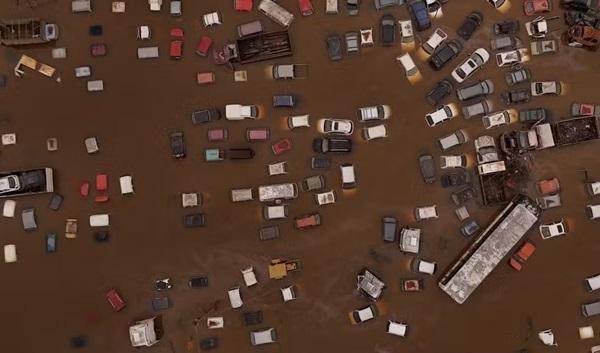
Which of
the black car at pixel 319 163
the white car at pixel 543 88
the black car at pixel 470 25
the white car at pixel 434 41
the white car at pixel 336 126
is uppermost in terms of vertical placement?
the black car at pixel 470 25

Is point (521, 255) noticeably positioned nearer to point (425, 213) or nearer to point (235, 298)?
point (425, 213)

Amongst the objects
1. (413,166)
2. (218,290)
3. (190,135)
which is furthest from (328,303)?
(190,135)

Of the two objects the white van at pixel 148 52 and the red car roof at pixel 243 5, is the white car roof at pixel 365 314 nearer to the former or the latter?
the red car roof at pixel 243 5

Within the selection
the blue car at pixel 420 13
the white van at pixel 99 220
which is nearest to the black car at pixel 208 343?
the white van at pixel 99 220

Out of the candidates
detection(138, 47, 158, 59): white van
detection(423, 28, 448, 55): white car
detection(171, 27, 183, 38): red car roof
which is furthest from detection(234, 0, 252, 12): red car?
detection(423, 28, 448, 55): white car

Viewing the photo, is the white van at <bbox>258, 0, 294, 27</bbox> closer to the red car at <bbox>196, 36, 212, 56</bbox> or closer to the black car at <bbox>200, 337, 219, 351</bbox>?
the red car at <bbox>196, 36, 212, 56</bbox>
